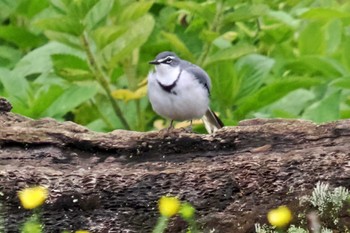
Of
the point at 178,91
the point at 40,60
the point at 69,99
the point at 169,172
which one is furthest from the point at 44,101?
the point at 169,172

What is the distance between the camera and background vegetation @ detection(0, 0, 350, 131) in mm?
6211

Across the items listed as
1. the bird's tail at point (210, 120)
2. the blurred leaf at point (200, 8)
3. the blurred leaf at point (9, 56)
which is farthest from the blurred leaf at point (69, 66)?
the blurred leaf at point (9, 56)

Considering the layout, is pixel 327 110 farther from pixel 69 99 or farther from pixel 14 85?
pixel 14 85

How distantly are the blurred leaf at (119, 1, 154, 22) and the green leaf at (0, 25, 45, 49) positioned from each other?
39.3 inches

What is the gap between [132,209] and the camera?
13.2 ft

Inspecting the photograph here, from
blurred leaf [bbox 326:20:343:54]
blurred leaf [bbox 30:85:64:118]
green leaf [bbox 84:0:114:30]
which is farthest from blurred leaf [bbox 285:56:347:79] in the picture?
blurred leaf [bbox 30:85:64:118]

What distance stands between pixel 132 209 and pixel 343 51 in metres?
3.10

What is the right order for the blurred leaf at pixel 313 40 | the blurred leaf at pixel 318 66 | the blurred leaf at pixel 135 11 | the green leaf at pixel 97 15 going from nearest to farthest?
the green leaf at pixel 97 15
the blurred leaf at pixel 318 66
the blurred leaf at pixel 135 11
the blurred leaf at pixel 313 40

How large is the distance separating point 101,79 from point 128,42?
307 mm

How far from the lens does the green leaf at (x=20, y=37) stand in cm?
743

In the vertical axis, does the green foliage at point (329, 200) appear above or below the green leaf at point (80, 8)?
below

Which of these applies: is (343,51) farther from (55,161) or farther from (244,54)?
(55,161)

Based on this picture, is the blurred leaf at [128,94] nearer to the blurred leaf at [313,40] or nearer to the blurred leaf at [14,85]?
the blurred leaf at [14,85]

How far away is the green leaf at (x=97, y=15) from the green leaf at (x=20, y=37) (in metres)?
1.40
